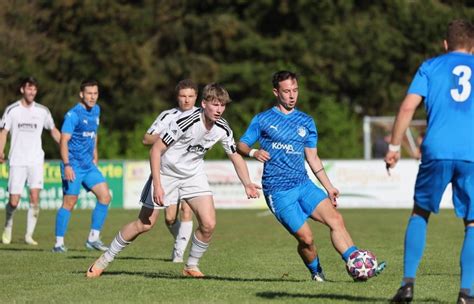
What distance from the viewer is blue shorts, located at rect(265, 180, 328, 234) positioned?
9.67m

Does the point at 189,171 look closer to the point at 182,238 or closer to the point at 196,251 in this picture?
the point at 196,251

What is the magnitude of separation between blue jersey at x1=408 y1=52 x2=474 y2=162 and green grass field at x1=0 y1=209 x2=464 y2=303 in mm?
1403

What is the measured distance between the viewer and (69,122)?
46.6 ft

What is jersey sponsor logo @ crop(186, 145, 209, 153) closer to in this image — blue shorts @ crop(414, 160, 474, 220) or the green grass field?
the green grass field

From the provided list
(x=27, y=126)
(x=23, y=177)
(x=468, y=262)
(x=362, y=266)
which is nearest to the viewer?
(x=468, y=262)

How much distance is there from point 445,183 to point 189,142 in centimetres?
337

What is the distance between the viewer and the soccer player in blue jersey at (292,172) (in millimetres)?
9672

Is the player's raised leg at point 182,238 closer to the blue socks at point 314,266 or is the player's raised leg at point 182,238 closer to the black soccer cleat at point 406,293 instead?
the blue socks at point 314,266

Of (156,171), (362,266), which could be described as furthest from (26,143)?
(362,266)

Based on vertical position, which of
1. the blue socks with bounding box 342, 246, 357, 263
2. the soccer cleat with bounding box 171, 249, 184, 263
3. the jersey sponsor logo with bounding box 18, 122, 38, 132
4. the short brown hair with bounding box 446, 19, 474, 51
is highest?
the short brown hair with bounding box 446, 19, 474, 51

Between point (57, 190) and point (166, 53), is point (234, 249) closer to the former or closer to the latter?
point (57, 190)

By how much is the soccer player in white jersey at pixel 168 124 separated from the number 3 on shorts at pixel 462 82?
346 cm

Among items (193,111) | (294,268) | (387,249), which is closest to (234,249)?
(387,249)

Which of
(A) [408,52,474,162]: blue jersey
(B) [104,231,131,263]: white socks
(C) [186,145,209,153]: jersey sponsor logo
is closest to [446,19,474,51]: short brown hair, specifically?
(A) [408,52,474,162]: blue jersey
